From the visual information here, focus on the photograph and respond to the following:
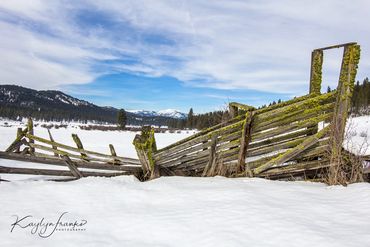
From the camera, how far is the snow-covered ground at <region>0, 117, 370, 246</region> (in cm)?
367

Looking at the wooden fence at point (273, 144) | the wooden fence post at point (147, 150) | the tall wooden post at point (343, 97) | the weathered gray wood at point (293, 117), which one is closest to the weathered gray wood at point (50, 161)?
the wooden fence at point (273, 144)

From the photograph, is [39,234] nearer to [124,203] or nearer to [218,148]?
[124,203]

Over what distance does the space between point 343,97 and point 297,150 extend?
4.34 ft

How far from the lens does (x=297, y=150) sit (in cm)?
649

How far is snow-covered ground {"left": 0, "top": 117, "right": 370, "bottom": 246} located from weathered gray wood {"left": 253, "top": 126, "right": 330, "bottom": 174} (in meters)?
0.50

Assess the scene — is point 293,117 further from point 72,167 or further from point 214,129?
point 72,167

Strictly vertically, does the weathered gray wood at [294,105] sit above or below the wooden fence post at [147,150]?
above

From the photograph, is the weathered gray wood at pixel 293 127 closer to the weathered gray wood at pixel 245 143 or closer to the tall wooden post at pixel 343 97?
the weathered gray wood at pixel 245 143

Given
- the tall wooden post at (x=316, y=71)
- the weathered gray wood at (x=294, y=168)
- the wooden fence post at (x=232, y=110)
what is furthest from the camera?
the wooden fence post at (x=232, y=110)

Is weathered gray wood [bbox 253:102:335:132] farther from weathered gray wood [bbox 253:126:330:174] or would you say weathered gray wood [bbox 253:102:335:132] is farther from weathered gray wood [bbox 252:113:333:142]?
weathered gray wood [bbox 253:126:330:174]

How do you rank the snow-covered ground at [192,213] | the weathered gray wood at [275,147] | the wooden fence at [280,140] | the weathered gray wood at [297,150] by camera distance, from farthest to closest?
1. the weathered gray wood at [275,147]
2. the weathered gray wood at [297,150]
3. the wooden fence at [280,140]
4. the snow-covered ground at [192,213]

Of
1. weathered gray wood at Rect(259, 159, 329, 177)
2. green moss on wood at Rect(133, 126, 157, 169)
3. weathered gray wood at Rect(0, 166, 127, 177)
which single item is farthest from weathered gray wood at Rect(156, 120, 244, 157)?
weathered gray wood at Rect(0, 166, 127, 177)
